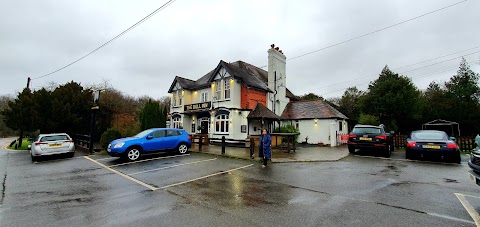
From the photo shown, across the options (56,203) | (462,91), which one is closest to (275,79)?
(56,203)

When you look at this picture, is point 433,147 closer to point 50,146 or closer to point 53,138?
point 50,146

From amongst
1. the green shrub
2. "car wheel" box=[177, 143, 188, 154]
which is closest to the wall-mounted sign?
the green shrub

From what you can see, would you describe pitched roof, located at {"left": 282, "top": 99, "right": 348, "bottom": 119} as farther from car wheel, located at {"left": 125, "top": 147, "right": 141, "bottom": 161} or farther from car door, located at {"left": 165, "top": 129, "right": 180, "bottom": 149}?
car wheel, located at {"left": 125, "top": 147, "right": 141, "bottom": 161}

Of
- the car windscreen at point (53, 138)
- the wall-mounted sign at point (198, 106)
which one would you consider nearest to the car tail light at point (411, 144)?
the wall-mounted sign at point (198, 106)

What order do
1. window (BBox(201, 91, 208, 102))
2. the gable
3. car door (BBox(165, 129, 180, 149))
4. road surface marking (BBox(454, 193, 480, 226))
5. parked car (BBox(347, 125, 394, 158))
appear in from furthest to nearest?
window (BBox(201, 91, 208, 102))
the gable
car door (BBox(165, 129, 180, 149))
parked car (BBox(347, 125, 394, 158))
road surface marking (BBox(454, 193, 480, 226))

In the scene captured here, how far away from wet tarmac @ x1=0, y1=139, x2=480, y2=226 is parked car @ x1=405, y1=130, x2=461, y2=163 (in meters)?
0.76

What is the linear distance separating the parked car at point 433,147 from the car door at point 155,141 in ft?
39.3

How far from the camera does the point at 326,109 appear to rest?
21.1 m

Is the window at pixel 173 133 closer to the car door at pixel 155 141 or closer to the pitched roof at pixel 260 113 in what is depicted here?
the car door at pixel 155 141

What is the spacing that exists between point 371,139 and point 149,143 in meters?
11.4

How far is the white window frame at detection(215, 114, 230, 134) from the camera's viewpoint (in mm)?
19938

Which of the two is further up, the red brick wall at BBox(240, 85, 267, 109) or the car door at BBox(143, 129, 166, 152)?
the red brick wall at BBox(240, 85, 267, 109)

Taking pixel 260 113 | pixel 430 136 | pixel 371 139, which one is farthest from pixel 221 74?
pixel 430 136

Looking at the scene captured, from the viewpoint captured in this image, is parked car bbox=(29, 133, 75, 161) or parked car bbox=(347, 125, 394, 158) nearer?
parked car bbox=(347, 125, 394, 158)
